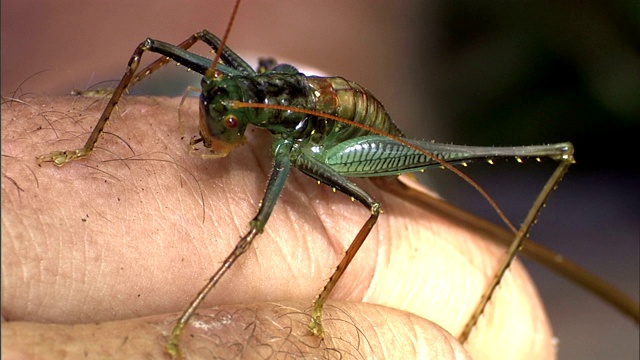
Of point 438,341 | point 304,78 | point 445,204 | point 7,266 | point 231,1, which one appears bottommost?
point 7,266

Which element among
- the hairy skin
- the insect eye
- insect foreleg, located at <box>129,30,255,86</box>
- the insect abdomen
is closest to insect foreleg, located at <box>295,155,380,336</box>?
the hairy skin

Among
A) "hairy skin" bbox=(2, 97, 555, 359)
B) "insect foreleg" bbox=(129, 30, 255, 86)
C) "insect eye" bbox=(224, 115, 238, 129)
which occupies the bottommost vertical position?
"hairy skin" bbox=(2, 97, 555, 359)

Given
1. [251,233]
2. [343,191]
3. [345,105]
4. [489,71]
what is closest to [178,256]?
[251,233]

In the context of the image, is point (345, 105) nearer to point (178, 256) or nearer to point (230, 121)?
point (230, 121)

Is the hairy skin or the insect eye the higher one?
the insect eye

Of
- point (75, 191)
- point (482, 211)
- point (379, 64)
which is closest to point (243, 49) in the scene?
point (379, 64)

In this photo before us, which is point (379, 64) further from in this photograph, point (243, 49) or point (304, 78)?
point (304, 78)

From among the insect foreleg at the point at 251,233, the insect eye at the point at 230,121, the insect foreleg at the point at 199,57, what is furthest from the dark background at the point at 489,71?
the insect eye at the point at 230,121

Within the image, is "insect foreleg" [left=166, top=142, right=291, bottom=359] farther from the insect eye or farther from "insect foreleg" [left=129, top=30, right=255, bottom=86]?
"insect foreleg" [left=129, top=30, right=255, bottom=86]
